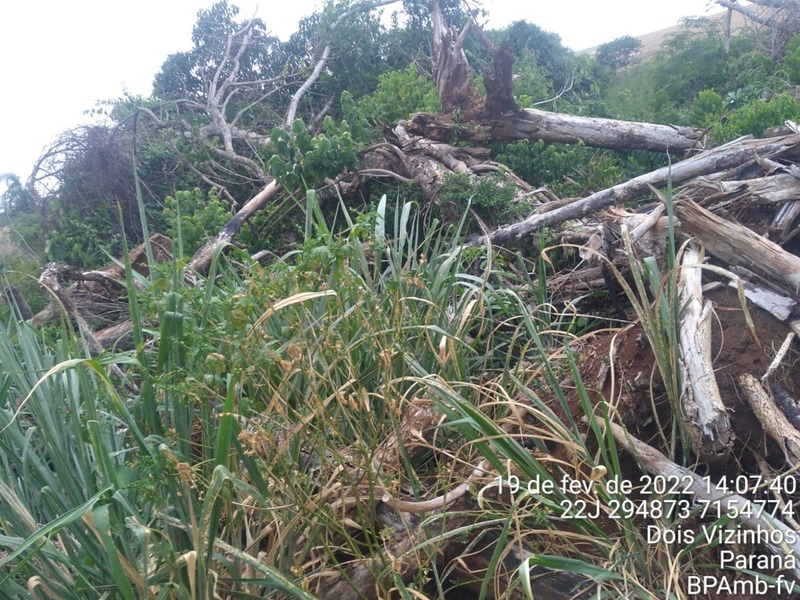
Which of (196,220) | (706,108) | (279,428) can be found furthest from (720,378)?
(706,108)

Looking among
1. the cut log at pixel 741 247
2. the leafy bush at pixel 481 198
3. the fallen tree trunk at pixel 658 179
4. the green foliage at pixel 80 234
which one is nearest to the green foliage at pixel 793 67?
the fallen tree trunk at pixel 658 179

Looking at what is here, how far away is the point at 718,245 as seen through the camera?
2451 millimetres

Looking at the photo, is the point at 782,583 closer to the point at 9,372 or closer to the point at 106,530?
the point at 106,530

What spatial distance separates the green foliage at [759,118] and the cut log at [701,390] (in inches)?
117

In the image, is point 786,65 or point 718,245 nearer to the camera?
point 718,245

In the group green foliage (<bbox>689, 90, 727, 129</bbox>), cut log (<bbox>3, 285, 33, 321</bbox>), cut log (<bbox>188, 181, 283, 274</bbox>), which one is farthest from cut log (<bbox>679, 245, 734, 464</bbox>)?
green foliage (<bbox>689, 90, 727, 129</bbox>)

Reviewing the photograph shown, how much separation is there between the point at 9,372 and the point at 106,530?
75cm

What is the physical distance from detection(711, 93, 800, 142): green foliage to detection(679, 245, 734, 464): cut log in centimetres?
297

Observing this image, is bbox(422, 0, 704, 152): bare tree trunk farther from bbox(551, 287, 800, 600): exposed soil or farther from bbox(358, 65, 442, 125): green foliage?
bbox(551, 287, 800, 600): exposed soil

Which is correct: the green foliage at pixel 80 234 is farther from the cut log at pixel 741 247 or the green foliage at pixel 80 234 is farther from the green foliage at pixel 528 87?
the cut log at pixel 741 247

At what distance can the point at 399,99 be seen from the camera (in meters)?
6.68

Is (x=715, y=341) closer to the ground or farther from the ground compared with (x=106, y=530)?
closer to the ground

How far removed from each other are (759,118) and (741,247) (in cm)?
279

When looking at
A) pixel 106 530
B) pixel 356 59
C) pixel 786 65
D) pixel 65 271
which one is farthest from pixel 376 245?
pixel 356 59
